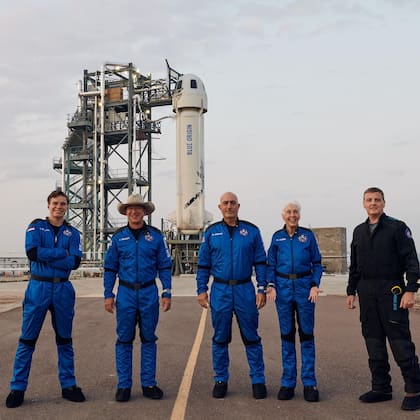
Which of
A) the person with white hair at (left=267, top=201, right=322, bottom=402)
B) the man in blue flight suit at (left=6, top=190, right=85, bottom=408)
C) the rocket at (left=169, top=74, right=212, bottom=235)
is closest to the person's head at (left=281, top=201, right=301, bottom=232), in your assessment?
the person with white hair at (left=267, top=201, right=322, bottom=402)

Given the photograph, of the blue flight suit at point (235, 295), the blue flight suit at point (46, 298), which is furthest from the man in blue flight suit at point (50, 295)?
the blue flight suit at point (235, 295)

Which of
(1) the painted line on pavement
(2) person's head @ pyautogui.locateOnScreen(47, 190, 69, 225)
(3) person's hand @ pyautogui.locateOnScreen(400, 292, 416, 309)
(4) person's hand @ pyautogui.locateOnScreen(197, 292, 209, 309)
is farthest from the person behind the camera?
(4) person's hand @ pyautogui.locateOnScreen(197, 292, 209, 309)

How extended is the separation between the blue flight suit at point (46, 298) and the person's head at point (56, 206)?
0.12 metres

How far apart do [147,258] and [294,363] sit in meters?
2.10

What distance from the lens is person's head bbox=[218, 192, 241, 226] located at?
585cm

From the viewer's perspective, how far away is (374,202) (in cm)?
562

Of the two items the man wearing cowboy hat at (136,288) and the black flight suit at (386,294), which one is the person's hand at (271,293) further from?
the man wearing cowboy hat at (136,288)

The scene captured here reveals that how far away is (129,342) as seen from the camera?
18.3ft

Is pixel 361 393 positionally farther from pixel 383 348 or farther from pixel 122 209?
pixel 122 209

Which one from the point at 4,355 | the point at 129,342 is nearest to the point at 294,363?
the point at 129,342

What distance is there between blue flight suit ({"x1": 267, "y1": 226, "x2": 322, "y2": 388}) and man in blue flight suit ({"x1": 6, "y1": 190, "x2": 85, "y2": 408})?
7.76ft

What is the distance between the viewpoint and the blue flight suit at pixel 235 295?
18.5ft

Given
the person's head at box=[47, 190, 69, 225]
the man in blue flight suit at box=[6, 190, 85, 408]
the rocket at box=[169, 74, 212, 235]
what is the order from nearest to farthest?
the man in blue flight suit at box=[6, 190, 85, 408] → the person's head at box=[47, 190, 69, 225] → the rocket at box=[169, 74, 212, 235]

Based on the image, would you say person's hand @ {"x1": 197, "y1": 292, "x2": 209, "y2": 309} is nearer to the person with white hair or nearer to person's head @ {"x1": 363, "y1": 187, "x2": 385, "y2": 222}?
the person with white hair
